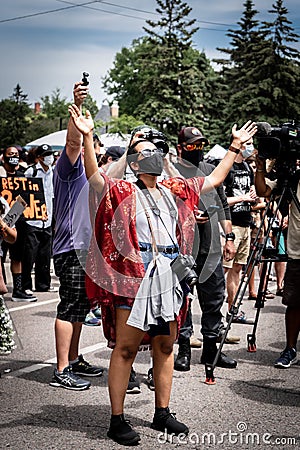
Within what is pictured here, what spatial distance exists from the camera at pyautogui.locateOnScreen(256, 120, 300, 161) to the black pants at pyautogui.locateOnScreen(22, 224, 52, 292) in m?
5.06

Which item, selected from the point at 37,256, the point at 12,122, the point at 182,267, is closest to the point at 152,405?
the point at 182,267

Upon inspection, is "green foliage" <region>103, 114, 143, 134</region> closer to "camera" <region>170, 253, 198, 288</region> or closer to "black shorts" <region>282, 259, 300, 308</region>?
"black shorts" <region>282, 259, 300, 308</region>

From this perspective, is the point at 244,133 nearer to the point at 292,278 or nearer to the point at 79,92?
the point at 79,92

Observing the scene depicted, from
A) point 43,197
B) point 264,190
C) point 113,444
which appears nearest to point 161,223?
point 113,444

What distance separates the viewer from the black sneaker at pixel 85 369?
246 inches

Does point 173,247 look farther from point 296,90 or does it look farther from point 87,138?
point 296,90

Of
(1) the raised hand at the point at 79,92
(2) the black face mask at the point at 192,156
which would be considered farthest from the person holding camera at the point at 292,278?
(1) the raised hand at the point at 79,92

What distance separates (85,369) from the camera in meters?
6.28

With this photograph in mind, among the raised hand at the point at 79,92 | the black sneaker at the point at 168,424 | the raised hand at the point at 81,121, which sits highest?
the raised hand at the point at 79,92

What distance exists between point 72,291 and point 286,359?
2.05 m

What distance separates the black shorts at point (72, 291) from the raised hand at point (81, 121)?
5.22 feet

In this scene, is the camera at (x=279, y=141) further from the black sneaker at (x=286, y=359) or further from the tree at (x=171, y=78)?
the tree at (x=171, y=78)

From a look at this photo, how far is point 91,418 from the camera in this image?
511 cm

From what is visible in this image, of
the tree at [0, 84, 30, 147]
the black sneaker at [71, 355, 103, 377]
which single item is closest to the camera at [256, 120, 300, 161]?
the black sneaker at [71, 355, 103, 377]
